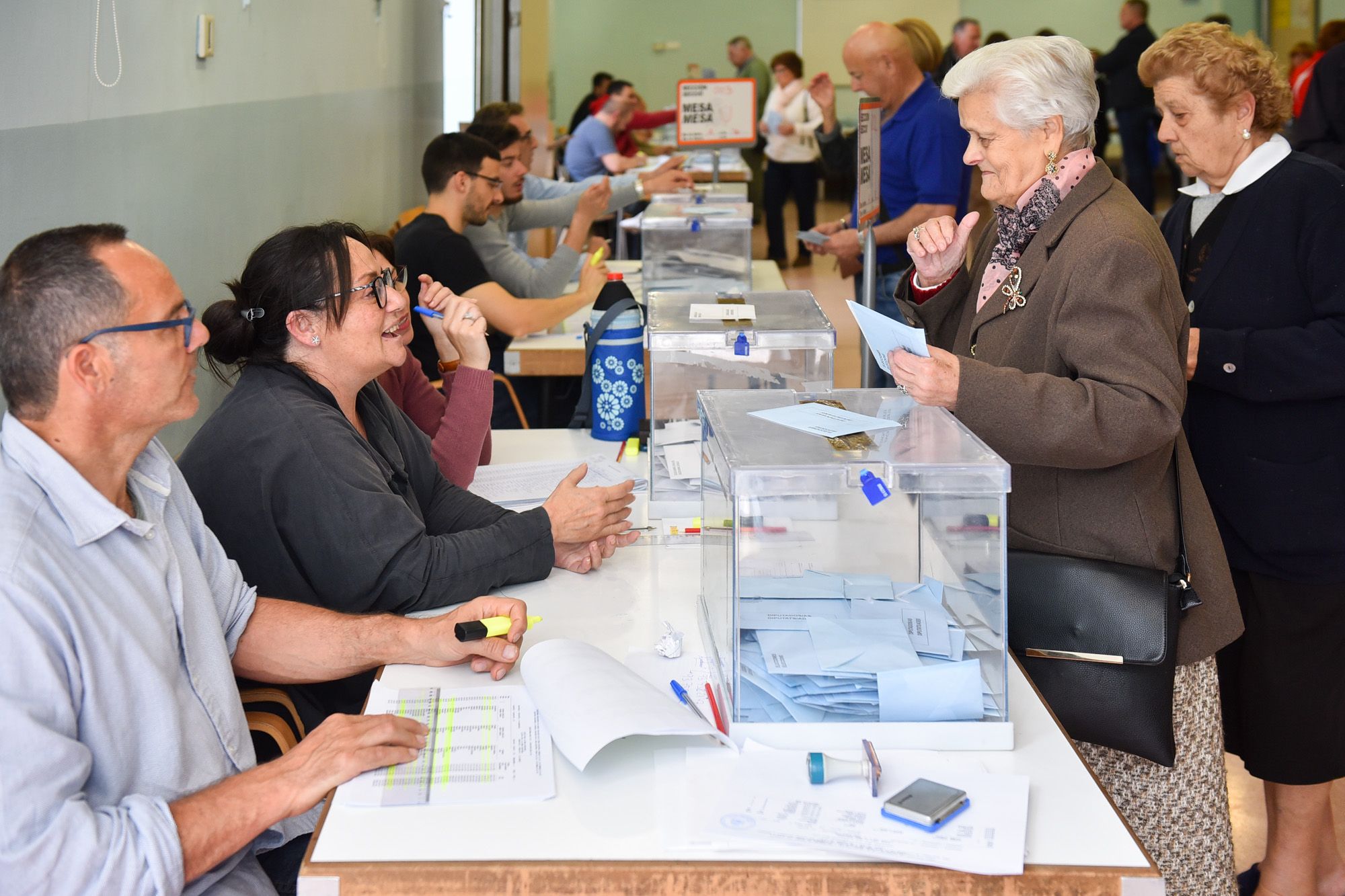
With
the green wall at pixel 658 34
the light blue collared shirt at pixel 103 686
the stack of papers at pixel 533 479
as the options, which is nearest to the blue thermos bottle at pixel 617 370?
the stack of papers at pixel 533 479

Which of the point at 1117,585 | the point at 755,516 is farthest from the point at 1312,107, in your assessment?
the point at 755,516

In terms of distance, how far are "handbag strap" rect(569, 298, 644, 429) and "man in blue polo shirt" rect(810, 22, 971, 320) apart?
159cm


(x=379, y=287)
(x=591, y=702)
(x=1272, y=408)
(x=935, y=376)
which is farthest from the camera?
(x=1272, y=408)

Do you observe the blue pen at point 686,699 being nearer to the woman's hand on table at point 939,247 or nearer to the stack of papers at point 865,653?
the stack of papers at point 865,653

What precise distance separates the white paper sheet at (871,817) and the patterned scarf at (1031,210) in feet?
2.95

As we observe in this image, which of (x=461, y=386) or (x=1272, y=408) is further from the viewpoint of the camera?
(x=461, y=386)

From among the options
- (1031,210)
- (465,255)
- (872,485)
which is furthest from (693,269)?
(872,485)

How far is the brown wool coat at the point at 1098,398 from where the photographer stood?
1688 mm

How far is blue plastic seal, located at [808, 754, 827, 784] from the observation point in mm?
1341

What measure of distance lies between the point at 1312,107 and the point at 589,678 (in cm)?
607

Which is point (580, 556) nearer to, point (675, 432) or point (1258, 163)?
point (675, 432)

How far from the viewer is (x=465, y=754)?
56.2 inches

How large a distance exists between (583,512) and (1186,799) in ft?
3.40

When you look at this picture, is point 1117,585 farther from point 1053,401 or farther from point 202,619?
point 202,619
